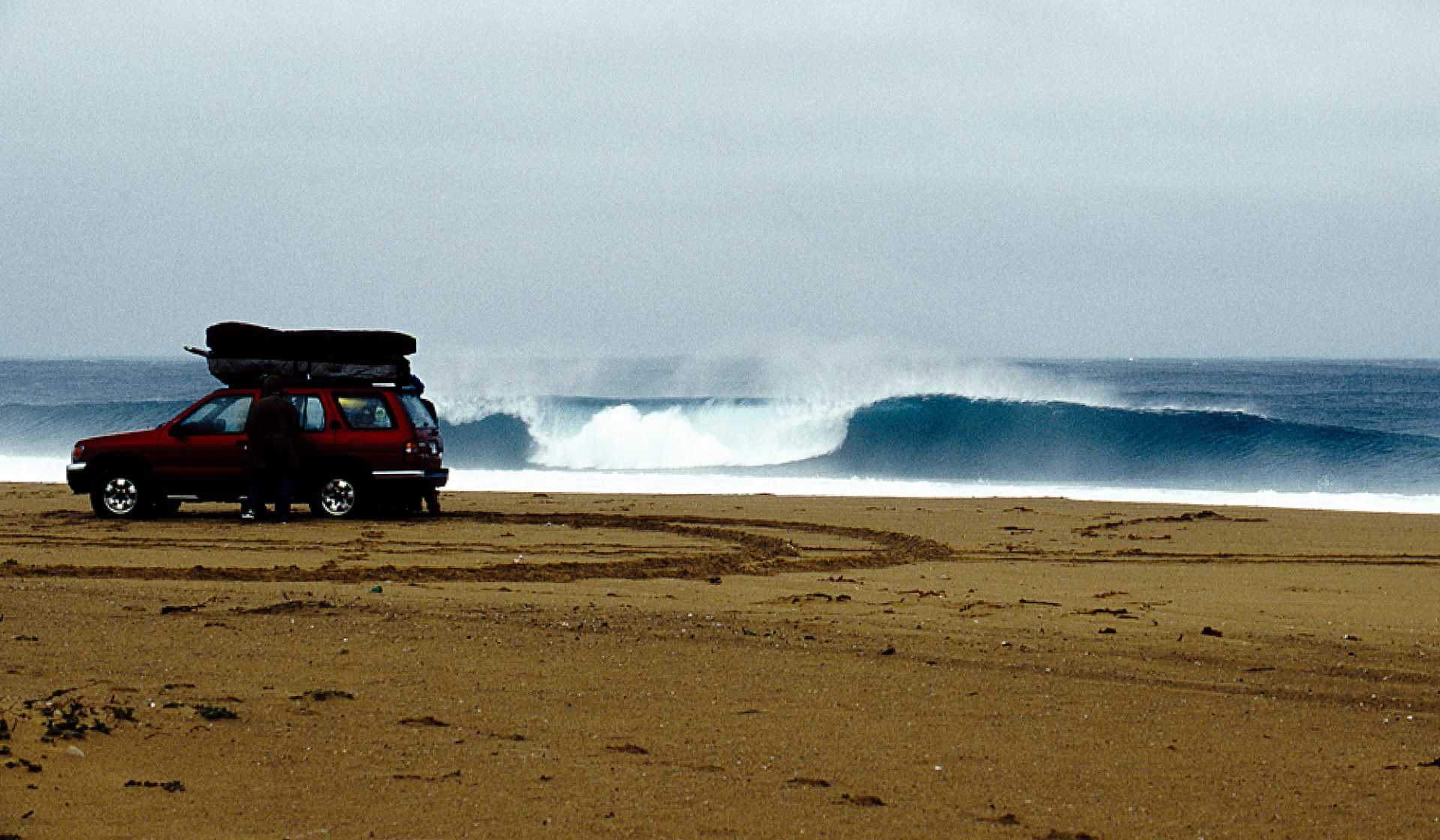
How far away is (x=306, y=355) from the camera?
620 inches

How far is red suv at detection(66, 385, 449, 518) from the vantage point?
607 inches

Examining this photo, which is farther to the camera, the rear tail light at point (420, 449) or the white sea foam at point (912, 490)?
the white sea foam at point (912, 490)

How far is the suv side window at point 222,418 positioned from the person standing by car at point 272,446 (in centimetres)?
58

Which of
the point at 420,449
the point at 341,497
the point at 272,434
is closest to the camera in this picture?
the point at 272,434

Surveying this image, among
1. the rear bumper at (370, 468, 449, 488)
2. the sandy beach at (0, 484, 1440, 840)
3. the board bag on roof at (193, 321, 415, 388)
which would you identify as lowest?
the sandy beach at (0, 484, 1440, 840)

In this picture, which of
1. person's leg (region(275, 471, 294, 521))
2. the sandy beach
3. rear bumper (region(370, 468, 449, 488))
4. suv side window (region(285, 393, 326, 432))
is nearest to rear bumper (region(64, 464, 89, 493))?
person's leg (region(275, 471, 294, 521))

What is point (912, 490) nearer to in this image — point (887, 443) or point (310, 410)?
point (310, 410)

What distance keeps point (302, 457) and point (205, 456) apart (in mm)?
1117

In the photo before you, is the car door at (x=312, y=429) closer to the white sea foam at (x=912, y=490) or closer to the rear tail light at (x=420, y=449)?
the rear tail light at (x=420, y=449)

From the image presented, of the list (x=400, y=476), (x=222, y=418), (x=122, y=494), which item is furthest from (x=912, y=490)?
(x=122, y=494)

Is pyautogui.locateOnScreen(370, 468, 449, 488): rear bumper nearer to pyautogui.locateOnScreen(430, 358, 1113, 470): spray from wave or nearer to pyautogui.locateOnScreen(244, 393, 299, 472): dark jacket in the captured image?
pyautogui.locateOnScreen(244, 393, 299, 472): dark jacket

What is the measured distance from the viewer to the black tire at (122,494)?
1555 cm

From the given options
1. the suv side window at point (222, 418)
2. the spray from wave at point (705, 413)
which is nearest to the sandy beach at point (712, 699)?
the suv side window at point (222, 418)

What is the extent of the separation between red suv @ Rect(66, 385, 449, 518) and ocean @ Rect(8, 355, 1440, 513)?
667cm
